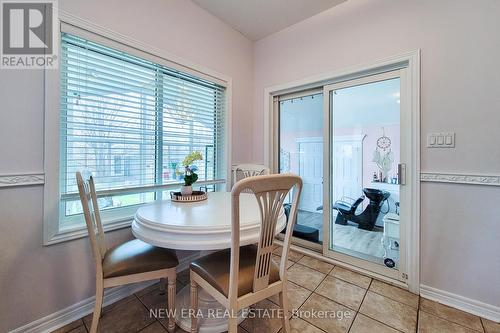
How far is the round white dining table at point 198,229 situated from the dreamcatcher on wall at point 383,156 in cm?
135

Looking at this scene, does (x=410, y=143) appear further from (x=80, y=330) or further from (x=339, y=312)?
(x=80, y=330)

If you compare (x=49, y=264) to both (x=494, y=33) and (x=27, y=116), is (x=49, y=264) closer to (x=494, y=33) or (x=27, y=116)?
(x=27, y=116)

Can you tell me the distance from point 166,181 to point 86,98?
0.94 meters

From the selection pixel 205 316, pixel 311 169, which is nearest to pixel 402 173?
pixel 311 169

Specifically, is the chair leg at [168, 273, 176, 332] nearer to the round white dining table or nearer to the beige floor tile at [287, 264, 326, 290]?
the round white dining table

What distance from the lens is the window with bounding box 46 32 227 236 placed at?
1499 mm

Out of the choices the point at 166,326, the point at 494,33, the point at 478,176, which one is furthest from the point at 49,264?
the point at 494,33

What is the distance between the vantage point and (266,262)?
109 centimetres

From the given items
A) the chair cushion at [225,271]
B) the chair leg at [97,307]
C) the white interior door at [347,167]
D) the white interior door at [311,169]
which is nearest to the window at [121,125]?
the chair leg at [97,307]

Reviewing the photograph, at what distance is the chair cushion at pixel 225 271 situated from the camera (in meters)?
1.06

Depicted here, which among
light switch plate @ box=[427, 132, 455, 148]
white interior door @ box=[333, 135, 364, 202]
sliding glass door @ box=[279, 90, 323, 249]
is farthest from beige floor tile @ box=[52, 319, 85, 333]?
light switch plate @ box=[427, 132, 455, 148]

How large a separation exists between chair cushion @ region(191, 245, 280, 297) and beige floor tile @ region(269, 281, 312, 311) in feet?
2.08

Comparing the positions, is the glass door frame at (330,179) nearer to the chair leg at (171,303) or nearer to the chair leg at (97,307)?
the chair leg at (171,303)

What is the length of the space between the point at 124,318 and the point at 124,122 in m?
1.50
